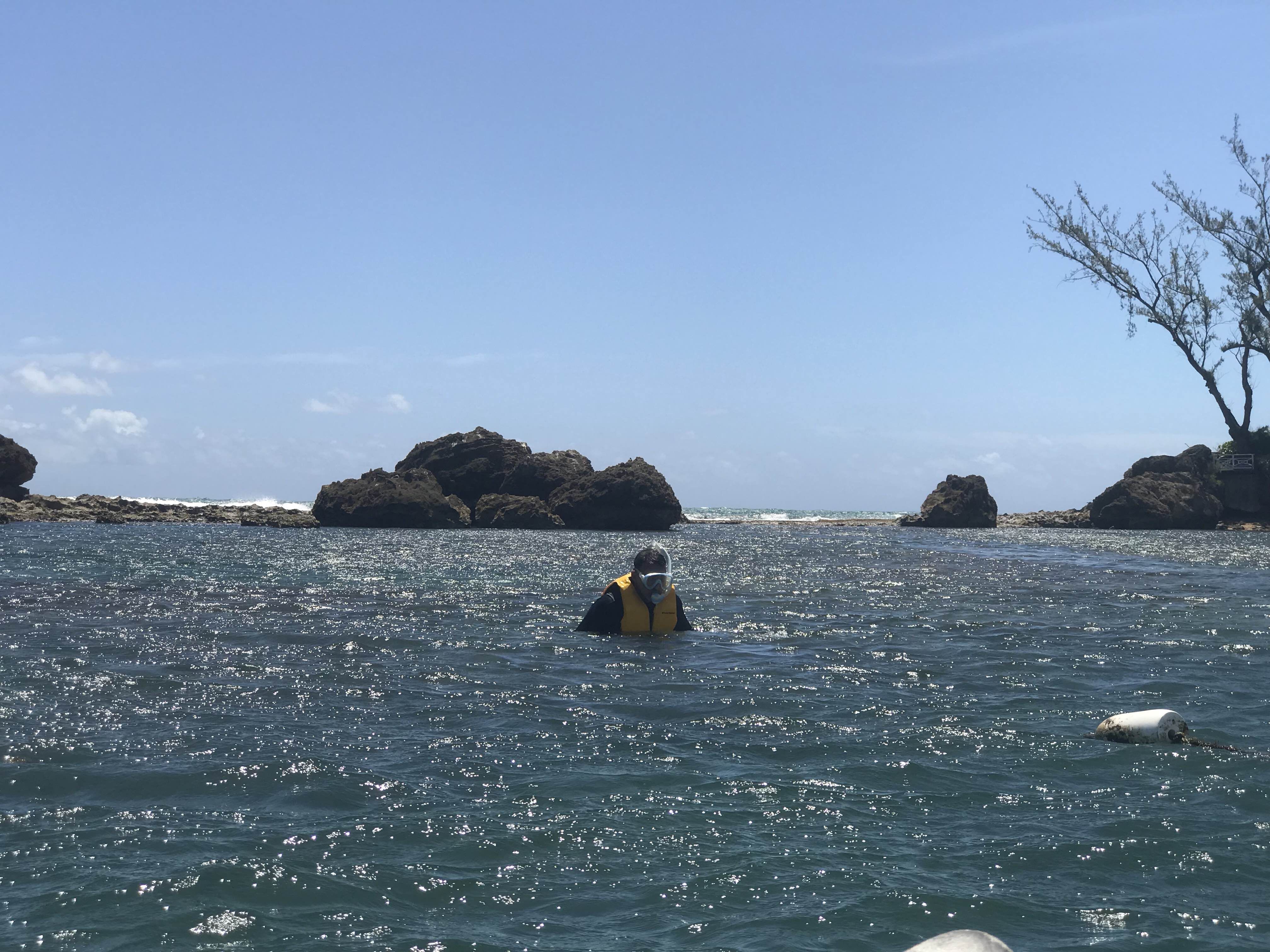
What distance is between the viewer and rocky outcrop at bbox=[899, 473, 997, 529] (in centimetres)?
6369

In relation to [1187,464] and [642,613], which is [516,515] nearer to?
[1187,464]

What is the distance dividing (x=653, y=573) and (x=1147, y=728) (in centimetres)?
738

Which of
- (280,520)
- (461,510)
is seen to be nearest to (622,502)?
(461,510)

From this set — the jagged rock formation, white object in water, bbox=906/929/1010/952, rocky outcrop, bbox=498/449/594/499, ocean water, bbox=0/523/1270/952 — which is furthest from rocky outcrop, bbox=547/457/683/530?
white object in water, bbox=906/929/1010/952

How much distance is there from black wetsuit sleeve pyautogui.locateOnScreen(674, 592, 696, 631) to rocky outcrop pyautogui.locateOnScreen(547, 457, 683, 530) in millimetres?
42330

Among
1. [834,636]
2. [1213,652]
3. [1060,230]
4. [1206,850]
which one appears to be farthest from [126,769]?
[1060,230]

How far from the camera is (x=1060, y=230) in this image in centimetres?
5706

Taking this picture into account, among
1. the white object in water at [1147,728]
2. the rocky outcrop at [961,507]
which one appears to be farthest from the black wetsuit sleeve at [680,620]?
the rocky outcrop at [961,507]

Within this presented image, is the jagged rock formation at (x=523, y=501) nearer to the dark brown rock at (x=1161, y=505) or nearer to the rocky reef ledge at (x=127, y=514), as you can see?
the rocky reef ledge at (x=127, y=514)

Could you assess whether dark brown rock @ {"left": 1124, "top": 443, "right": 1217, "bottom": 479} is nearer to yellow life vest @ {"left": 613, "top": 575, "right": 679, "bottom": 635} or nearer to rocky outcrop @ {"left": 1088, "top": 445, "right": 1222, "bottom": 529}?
rocky outcrop @ {"left": 1088, "top": 445, "right": 1222, "bottom": 529}

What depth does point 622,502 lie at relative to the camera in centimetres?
5888

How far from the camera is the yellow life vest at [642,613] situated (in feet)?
50.2

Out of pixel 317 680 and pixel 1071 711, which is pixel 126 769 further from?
pixel 1071 711

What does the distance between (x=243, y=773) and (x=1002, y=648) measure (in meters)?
10.1
